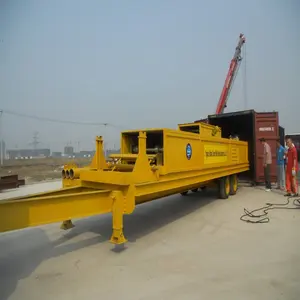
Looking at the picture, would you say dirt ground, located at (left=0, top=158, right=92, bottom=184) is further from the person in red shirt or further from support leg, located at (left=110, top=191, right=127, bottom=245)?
the person in red shirt

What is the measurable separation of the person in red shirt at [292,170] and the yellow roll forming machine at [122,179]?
2.87 m

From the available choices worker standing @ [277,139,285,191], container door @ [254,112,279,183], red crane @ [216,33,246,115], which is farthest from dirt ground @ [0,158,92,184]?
red crane @ [216,33,246,115]

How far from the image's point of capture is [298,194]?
7.98 metres

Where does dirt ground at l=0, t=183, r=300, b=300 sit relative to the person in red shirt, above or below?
below

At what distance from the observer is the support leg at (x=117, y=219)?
11.8 feet

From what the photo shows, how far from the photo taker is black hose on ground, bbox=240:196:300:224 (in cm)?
530

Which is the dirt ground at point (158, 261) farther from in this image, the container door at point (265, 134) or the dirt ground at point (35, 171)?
the container door at point (265, 134)

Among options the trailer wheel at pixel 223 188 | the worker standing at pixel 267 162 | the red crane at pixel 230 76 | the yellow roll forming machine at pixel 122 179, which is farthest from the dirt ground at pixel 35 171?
the red crane at pixel 230 76

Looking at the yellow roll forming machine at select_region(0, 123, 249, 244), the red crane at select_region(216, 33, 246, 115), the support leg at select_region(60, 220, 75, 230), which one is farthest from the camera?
the red crane at select_region(216, 33, 246, 115)

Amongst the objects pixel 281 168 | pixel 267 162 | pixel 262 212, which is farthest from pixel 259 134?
pixel 262 212

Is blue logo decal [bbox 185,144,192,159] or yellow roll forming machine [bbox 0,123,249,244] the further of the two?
blue logo decal [bbox 185,144,192,159]

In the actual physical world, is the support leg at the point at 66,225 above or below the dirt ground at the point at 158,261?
above

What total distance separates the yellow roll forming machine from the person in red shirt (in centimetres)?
287

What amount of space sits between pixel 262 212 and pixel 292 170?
256 cm
